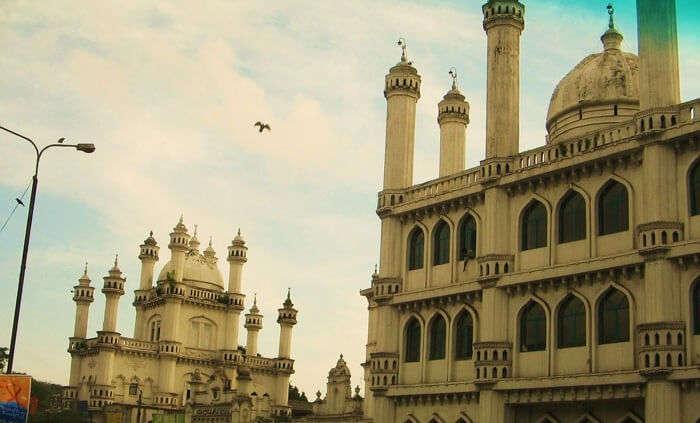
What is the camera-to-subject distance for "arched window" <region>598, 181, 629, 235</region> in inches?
1066

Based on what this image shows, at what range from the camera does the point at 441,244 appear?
32.9 m

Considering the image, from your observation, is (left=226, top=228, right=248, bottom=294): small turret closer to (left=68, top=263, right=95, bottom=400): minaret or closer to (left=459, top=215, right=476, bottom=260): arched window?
(left=68, top=263, right=95, bottom=400): minaret

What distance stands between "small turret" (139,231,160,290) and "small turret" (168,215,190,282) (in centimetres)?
284

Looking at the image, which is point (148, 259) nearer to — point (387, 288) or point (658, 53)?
point (387, 288)

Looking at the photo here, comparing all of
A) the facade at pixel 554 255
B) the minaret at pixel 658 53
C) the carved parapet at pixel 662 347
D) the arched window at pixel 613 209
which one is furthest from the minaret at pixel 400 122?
the carved parapet at pixel 662 347

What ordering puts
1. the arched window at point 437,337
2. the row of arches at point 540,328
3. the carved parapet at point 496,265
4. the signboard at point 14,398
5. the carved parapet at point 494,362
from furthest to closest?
the arched window at point 437,337 → the carved parapet at point 496,265 → the carved parapet at point 494,362 → the row of arches at point 540,328 → the signboard at point 14,398

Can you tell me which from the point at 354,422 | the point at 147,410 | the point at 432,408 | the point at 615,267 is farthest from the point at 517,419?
the point at 147,410

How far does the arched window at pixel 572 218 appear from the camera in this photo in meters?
28.2

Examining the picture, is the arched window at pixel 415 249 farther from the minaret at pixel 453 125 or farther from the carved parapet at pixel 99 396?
the carved parapet at pixel 99 396

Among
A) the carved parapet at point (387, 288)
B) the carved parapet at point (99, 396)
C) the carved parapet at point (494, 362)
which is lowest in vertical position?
the carved parapet at point (99, 396)

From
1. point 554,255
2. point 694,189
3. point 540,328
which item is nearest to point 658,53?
point 694,189

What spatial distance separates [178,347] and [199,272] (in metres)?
6.30

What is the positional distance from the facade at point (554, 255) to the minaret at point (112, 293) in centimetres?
2481

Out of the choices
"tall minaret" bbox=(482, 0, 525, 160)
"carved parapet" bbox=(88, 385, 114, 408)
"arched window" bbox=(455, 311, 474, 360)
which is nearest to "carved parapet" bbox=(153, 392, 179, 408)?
"carved parapet" bbox=(88, 385, 114, 408)
